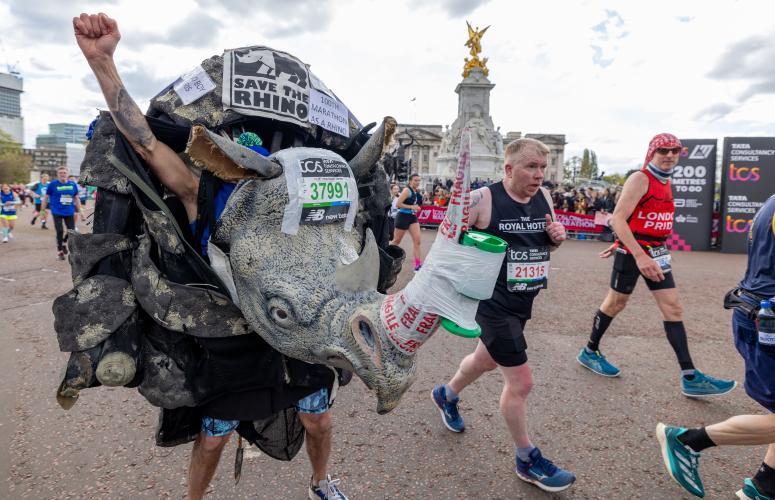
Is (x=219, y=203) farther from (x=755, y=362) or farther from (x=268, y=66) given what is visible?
(x=755, y=362)

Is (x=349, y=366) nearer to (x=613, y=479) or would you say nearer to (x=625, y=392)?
(x=613, y=479)

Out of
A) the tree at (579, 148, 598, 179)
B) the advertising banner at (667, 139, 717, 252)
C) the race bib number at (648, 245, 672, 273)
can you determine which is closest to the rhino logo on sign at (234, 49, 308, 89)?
the race bib number at (648, 245, 672, 273)

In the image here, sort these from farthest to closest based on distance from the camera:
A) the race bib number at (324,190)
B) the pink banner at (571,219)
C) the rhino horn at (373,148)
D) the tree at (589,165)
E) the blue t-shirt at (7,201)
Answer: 1. the tree at (589,165)
2. the pink banner at (571,219)
3. the blue t-shirt at (7,201)
4. the rhino horn at (373,148)
5. the race bib number at (324,190)

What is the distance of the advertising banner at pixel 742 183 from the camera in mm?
14570

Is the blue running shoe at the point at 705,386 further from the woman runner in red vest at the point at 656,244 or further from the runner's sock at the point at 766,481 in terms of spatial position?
the runner's sock at the point at 766,481

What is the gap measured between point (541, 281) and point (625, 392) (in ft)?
6.45

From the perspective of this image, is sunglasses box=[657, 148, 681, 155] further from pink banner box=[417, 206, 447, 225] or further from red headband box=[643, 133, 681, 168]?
pink banner box=[417, 206, 447, 225]

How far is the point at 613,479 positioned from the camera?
3090 mm

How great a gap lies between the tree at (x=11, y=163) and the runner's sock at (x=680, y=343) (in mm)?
64466

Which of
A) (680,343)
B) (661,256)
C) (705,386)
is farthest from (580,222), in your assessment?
(705,386)

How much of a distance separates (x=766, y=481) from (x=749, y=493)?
132mm

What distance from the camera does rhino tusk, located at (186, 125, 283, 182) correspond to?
169 cm

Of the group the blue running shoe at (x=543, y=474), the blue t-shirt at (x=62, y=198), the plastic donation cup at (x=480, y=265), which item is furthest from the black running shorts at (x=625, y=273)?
the blue t-shirt at (x=62, y=198)

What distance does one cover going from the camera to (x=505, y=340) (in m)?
3.03
